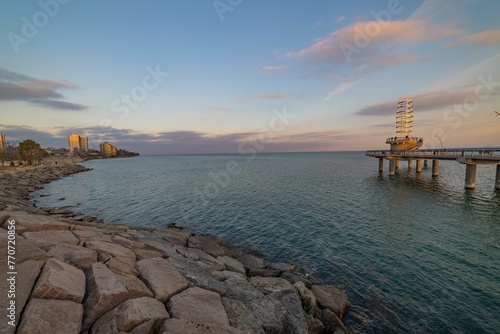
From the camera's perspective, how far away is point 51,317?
194 inches

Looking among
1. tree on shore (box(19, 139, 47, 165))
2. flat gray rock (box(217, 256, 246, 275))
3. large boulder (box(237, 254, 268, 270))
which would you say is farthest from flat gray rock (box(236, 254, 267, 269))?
tree on shore (box(19, 139, 47, 165))

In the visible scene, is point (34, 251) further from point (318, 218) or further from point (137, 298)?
point (318, 218)

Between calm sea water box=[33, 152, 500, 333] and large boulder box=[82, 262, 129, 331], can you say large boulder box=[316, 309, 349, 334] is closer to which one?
calm sea water box=[33, 152, 500, 333]

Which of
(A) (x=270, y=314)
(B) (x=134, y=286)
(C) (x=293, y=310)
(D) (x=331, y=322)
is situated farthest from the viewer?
(D) (x=331, y=322)

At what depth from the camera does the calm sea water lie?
34.9 feet

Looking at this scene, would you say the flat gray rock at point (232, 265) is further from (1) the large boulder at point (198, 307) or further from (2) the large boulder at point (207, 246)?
(1) the large boulder at point (198, 307)

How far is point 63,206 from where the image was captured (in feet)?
104

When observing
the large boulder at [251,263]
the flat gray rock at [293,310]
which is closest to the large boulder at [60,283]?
the flat gray rock at [293,310]

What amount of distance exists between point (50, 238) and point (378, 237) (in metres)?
21.3

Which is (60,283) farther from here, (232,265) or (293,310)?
(232,265)

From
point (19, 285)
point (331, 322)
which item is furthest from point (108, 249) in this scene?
point (331, 322)

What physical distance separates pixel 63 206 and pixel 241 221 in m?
26.7

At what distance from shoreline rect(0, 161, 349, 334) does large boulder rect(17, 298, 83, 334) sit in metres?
0.02

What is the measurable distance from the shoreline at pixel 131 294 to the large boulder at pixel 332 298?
0.05 meters
